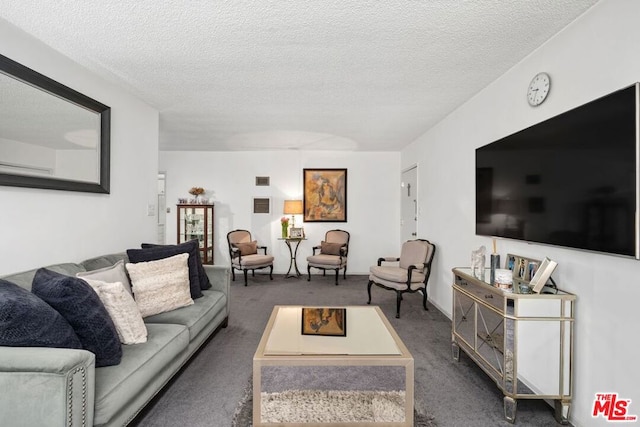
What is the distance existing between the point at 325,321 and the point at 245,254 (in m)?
3.37

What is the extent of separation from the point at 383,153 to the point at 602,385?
4.92 m

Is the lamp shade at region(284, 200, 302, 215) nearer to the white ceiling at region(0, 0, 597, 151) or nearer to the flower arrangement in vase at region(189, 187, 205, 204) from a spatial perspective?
the flower arrangement in vase at region(189, 187, 205, 204)

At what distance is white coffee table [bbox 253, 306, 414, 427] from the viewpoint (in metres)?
1.72

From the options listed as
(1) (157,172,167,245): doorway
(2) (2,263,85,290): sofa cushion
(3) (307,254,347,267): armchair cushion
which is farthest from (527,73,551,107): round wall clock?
(1) (157,172,167,245): doorway

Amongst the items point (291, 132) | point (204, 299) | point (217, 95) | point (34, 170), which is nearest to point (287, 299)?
point (204, 299)

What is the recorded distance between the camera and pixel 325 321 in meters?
2.53

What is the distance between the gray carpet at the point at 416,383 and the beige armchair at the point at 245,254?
1.42 m

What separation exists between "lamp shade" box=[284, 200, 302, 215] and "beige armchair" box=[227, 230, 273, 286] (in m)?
0.84

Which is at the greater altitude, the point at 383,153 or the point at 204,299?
the point at 383,153

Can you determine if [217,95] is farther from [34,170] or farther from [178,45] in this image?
[34,170]

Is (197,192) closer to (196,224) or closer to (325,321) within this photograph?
(196,224)

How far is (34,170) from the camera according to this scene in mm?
2119

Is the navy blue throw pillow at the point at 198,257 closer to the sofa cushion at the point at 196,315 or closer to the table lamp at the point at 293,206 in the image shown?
the sofa cushion at the point at 196,315

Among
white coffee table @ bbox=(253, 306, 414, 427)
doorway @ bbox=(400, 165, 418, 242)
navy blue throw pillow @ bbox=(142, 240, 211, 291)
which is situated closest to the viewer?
white coffee table @ bbox=(253, 306, 414, 427)
